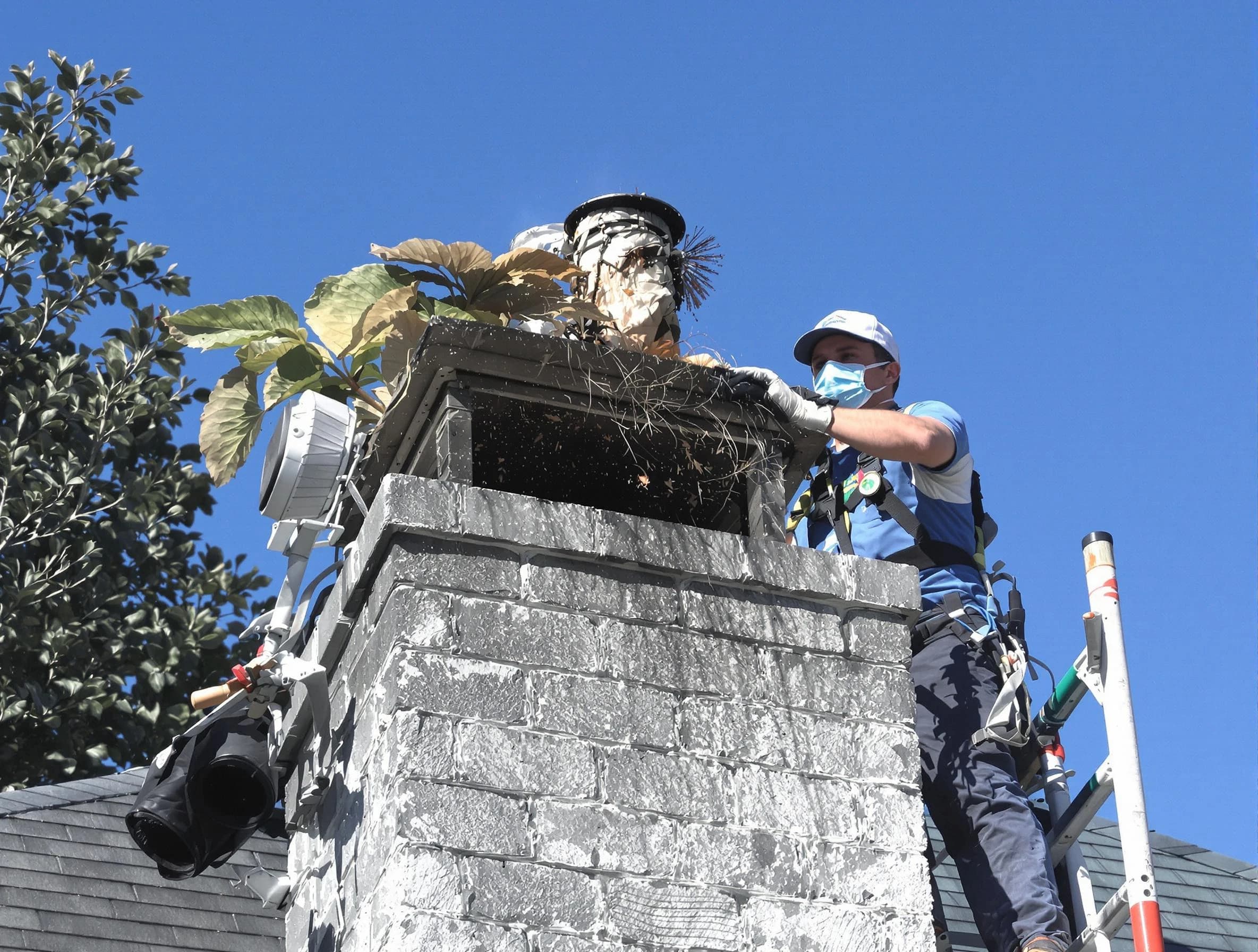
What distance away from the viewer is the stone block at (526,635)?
401 cm

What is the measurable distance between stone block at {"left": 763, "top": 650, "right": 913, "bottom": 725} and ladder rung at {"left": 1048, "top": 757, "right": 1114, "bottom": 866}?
1.92 ft

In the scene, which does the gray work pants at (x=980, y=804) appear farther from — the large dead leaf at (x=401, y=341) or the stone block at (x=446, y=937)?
the large dead leaf at (x=401, y=341)

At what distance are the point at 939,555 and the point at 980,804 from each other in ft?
2.28

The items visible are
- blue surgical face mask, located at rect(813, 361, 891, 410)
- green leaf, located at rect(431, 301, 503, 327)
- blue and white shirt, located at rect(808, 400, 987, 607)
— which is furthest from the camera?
blue surgical face mask, located at rect(813, 361, 891, 410)

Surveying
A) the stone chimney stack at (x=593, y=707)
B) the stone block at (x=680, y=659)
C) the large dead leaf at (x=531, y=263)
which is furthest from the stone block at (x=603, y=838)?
the large dead leaf at (x=531, y=263)

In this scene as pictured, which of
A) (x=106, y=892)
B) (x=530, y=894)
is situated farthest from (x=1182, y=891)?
(x=530, y=894)

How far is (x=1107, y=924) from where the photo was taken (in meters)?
4.20

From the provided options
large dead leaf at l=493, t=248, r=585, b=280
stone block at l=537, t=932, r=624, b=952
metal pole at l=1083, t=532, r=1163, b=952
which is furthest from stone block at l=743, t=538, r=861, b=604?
stone block at l=537, t=932, r=624, b=952

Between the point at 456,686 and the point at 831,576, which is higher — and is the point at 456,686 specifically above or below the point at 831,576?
below

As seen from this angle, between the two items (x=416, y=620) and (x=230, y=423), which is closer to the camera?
(x=416, y=620)

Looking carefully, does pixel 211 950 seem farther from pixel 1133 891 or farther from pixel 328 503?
pixel 1133 891

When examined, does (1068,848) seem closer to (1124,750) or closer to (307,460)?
(1124,750)

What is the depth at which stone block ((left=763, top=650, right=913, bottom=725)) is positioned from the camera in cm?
424

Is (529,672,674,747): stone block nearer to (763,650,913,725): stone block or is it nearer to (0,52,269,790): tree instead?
(763,650,913,725): stone block
